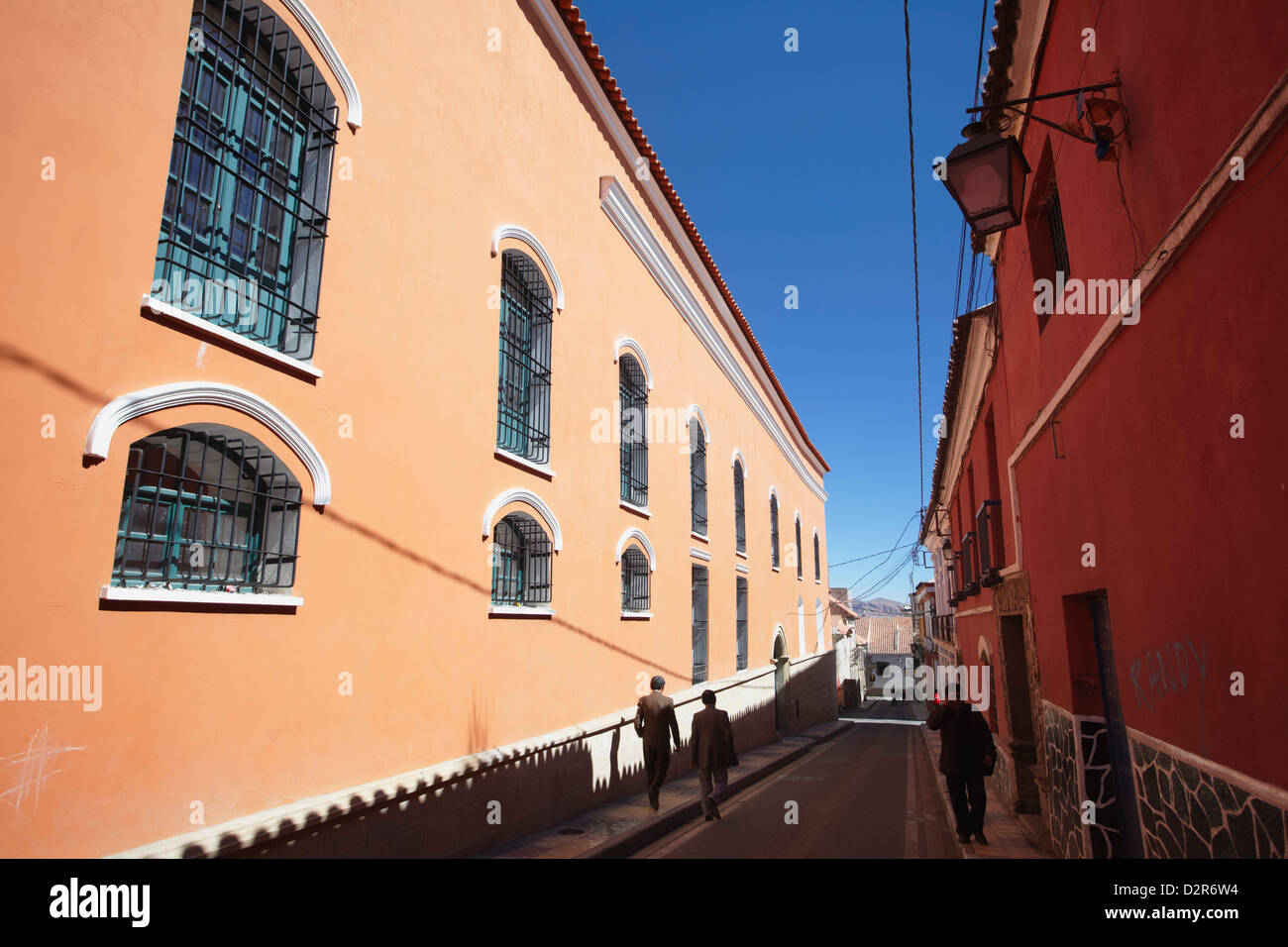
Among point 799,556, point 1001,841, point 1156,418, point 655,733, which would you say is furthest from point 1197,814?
point 799,556

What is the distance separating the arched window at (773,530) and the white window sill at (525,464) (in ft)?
43.2

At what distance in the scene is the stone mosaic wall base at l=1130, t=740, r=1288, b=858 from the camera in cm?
279

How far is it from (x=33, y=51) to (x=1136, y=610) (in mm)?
6796

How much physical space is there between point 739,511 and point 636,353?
7.52m

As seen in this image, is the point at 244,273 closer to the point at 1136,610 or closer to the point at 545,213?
the point at 545,213

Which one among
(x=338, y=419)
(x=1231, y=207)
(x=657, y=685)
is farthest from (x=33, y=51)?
(x=657, y=685)

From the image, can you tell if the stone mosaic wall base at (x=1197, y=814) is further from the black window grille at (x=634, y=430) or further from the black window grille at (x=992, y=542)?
the black window grille at (x=634, y=430)

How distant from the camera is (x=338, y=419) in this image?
18.1 feet

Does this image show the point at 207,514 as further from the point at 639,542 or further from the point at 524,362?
the point at 639,542

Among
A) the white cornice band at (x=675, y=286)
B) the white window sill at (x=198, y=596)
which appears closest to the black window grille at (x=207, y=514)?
the white window sill at (x=198, y=596)

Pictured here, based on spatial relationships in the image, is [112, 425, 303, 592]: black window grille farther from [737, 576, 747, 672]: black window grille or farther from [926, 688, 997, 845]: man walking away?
[737, 576, 747, 672]: black window grille

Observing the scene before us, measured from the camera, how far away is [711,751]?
30.5 ft

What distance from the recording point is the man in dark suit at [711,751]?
927 centimetres

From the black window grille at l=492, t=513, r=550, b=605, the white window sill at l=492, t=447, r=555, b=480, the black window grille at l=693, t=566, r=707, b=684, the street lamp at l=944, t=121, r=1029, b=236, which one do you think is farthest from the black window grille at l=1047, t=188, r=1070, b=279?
the black window grille at l=693, t=566, r=707, b=684
